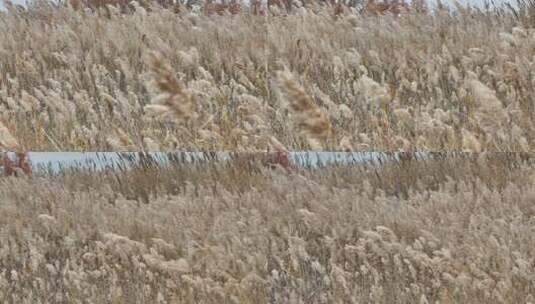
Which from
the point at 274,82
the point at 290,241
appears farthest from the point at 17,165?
the point at 290,241

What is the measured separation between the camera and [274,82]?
28.6 feet

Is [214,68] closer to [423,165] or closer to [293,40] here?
[293,40]

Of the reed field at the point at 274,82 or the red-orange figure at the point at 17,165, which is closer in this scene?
the reed field at the point at 274,82

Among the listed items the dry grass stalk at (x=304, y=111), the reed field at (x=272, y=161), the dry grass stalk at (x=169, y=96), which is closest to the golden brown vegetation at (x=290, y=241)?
the reed field at (x=272, y=161)

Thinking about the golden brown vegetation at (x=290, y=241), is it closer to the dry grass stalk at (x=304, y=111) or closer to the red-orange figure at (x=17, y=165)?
the dry grass stalk at (x=304, y=111)

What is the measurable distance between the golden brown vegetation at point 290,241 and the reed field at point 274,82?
0.48 metres

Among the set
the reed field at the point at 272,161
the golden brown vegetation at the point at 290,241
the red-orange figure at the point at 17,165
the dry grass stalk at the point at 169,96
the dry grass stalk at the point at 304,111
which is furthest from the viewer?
the red-orange figure at the point at 17,165

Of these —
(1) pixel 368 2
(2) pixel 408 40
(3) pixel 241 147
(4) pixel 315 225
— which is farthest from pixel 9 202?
(1) pixel 368 2

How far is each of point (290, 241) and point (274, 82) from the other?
11.9ft

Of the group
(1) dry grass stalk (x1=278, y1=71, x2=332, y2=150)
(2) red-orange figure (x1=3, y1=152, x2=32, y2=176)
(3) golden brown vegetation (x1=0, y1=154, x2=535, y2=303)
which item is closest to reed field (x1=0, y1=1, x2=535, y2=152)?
(1) dry grass stalk (x1=278, y1=71, x2=332, y2=150)

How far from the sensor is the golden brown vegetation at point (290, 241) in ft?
16.3

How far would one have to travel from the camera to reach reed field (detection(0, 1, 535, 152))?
752 cm

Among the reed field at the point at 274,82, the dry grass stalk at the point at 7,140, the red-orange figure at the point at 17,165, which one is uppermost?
the reed field at the point at 274,82

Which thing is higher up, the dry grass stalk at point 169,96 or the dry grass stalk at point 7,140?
the dry grass stalk at point 169,96
